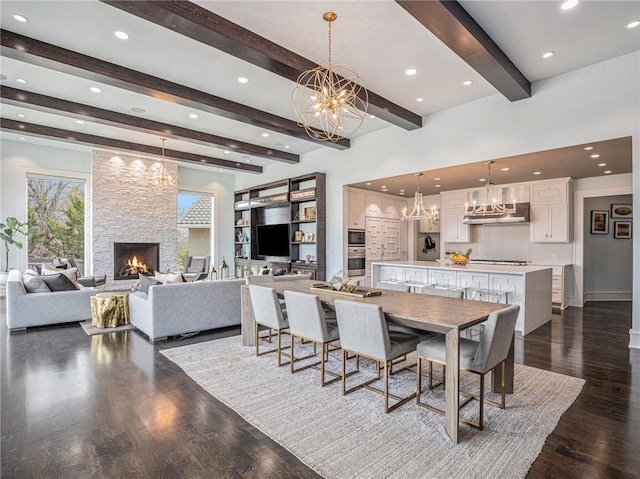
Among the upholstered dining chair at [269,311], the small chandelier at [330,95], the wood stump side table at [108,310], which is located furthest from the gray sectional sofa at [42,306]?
the small chandelier at [330,95]

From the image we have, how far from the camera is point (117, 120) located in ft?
19.4

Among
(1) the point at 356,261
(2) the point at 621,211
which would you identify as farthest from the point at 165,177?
(2) the point at 621,211

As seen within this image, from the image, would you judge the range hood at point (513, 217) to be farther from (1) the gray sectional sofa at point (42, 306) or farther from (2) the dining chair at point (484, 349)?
(1) the gray sectional sofa at point (42, 306)

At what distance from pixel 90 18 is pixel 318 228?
5426 millimetres

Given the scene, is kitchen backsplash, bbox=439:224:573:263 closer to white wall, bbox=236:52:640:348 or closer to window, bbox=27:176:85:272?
white wall, bbox=236:52:640:348

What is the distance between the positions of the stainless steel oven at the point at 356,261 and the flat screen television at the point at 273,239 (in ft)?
5.81

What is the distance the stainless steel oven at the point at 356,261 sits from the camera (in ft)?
25.9

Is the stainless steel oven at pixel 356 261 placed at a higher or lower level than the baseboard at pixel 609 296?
higher

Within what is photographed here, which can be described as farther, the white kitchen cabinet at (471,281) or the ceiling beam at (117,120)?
the white kitchen cabinet at (471,281)

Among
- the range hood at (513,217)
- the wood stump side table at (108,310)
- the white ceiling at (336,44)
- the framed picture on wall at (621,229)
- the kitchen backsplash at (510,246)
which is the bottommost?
the wood stump side table at (108,310)

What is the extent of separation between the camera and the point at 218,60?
419cm

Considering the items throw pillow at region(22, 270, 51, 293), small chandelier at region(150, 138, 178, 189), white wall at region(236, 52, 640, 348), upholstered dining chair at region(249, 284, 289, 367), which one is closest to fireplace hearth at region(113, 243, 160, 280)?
small chandelier at region(150, 138, 178, 189)

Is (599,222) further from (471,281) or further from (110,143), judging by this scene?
(110,143)

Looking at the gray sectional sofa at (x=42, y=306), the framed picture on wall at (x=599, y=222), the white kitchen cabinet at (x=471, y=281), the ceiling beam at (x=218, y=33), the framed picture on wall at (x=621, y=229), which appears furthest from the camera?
the framed picture on wall at (x=621, y=229)
